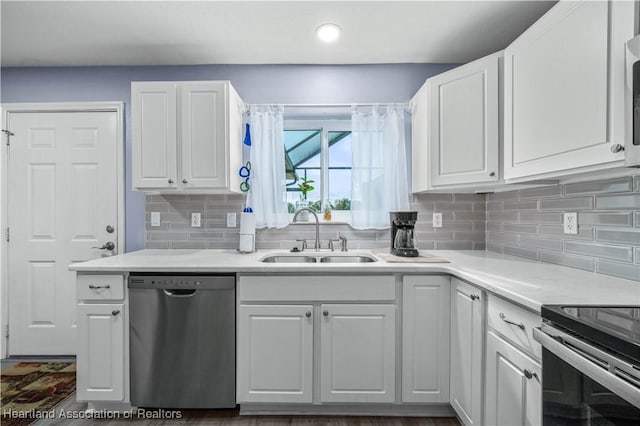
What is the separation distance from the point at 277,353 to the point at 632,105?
1.86m

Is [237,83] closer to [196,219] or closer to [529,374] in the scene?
[196,219]

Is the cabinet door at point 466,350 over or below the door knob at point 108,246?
below

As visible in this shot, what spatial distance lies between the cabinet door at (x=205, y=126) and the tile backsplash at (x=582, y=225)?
2025 mm

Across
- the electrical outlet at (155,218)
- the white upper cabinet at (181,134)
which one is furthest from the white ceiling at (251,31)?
the electrical outlet at (155,218)

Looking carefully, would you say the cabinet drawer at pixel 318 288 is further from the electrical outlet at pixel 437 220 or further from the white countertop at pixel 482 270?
the electrical outlet at pixel 437 220

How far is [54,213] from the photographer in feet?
8.57

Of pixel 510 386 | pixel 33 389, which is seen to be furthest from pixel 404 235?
pixel 33 389

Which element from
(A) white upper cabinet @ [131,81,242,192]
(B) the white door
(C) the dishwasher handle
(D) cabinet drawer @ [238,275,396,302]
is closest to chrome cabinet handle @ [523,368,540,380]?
(D) cabinet drawer @ [238,275,396,302]

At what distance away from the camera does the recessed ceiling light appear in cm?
207

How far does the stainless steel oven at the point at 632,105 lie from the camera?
96cm

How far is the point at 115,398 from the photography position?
1.82 meters

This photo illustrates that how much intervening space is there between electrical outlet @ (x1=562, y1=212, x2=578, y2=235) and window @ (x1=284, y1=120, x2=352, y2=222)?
1.44 m

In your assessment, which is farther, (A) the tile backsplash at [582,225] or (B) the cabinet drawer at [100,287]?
(B) the cabinet drawer at [100,287]

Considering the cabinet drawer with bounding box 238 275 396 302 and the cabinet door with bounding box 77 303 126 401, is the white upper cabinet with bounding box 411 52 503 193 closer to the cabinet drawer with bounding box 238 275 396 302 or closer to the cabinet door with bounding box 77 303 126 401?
the cabinet drawer with bounding box 238 275 396 302
